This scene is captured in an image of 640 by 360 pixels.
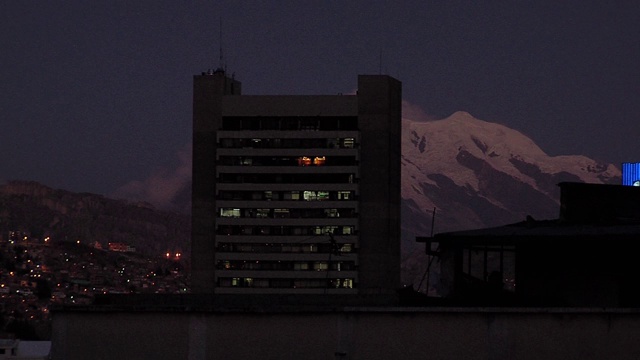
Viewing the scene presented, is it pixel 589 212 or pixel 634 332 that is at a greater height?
pixel 589 212

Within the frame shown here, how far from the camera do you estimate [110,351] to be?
4350 cm

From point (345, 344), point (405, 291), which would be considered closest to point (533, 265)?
point (405, 291)

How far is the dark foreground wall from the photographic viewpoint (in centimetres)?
4325

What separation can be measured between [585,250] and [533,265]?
2.82 meters

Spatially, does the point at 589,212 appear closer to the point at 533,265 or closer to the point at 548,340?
the point at 533,265

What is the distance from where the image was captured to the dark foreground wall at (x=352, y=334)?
4325cm

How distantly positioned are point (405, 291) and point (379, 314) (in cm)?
711

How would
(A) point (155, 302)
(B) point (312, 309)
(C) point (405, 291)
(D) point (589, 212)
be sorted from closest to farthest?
(B) point (312, 309), (A) point (155, 302), (C) point (405, 291), (D) point (589, 212)

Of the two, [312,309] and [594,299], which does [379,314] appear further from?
[594,299]

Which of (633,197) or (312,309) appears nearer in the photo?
(312,309)

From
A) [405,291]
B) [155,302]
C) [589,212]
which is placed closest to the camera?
[155,302]

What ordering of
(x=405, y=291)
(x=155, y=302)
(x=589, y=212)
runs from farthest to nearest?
(x=589, y=212) < (x=405, y=291) < (x=155, y=302)

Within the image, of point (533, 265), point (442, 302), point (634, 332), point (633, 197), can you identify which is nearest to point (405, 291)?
point (442, 302)

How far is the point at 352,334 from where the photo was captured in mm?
43188
